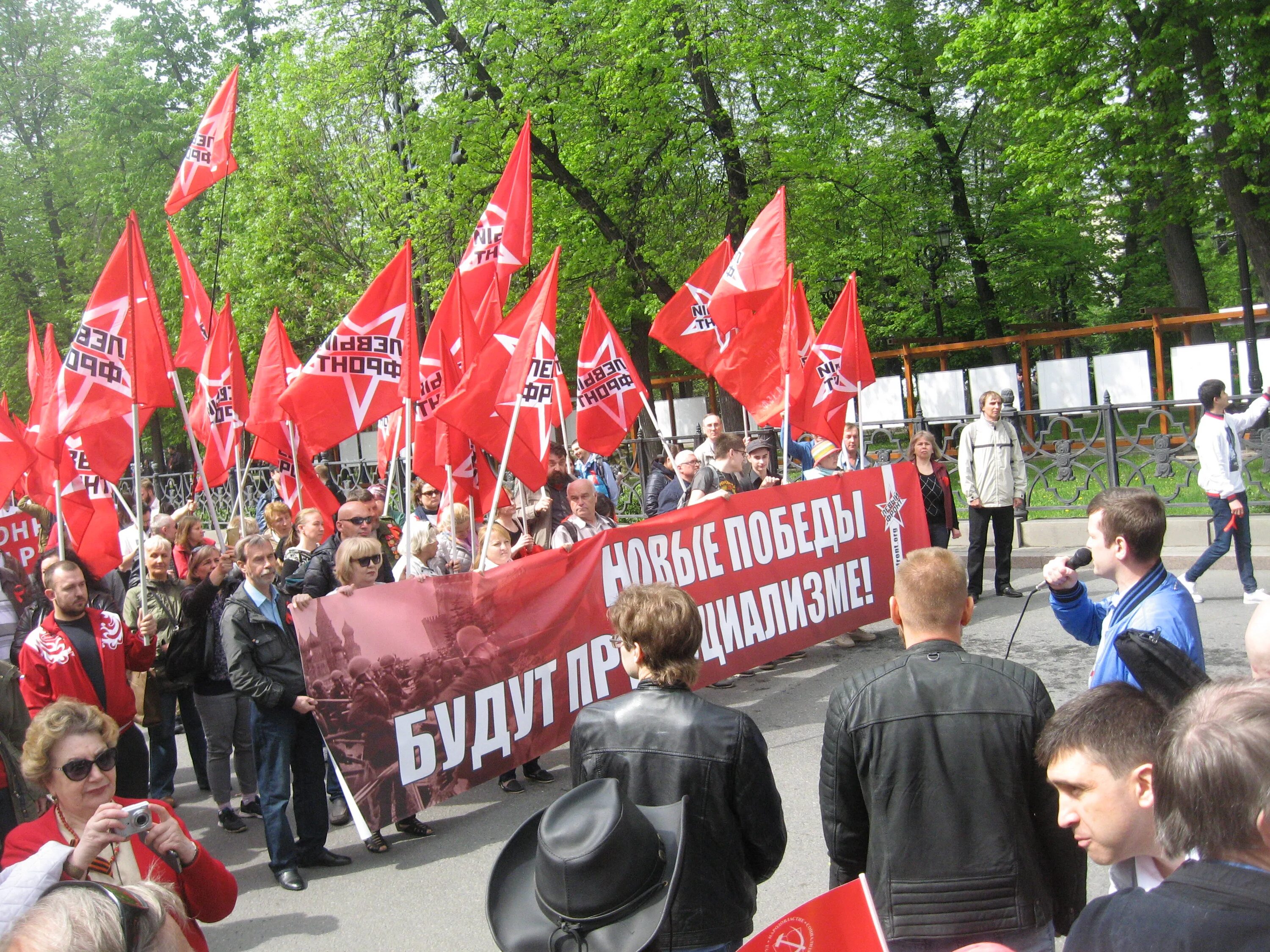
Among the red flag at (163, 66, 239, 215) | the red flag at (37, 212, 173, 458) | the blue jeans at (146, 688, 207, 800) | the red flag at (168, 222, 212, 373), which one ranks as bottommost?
the blue jeans at (146, 688, 207, 800)

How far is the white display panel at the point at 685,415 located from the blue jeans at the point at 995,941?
23.2 metres

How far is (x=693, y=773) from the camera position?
286 cm

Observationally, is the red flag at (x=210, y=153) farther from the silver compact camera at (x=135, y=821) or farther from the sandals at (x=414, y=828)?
the silver compact camera at (x=135, y=821)

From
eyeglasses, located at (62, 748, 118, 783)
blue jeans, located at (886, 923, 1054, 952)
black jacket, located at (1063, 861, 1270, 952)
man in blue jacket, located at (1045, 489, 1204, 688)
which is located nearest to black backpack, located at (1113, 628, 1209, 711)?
man in blue jacket, located at (1045, 489, 1204, 688)

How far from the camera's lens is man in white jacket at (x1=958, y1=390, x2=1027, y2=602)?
10445 mm

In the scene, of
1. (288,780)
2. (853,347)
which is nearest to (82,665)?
(288,780)

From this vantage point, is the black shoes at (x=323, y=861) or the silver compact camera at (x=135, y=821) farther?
the black shoes at (x=323, y=861)

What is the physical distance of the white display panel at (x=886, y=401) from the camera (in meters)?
22.9

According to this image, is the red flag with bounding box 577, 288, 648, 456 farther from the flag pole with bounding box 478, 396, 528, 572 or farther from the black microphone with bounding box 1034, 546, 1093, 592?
the black microphone with bounding box 1034, 546, 1093, 592

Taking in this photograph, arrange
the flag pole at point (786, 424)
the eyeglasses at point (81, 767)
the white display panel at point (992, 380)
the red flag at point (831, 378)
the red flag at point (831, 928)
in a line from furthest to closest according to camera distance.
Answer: the white display panel at point (992, 380) < the red flag at point (831, 378) < the flag pole at point (786, 424) < the eyeglasses at point (81, 767) < the red flag at point (831, 928)

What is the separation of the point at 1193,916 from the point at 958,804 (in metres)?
1.16

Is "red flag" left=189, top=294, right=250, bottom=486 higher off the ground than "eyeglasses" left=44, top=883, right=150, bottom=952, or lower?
higher

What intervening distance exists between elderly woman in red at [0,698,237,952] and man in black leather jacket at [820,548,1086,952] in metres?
1.78

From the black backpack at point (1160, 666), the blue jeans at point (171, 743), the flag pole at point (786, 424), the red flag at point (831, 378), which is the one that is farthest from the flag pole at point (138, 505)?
the red flag at point (831, 378)
